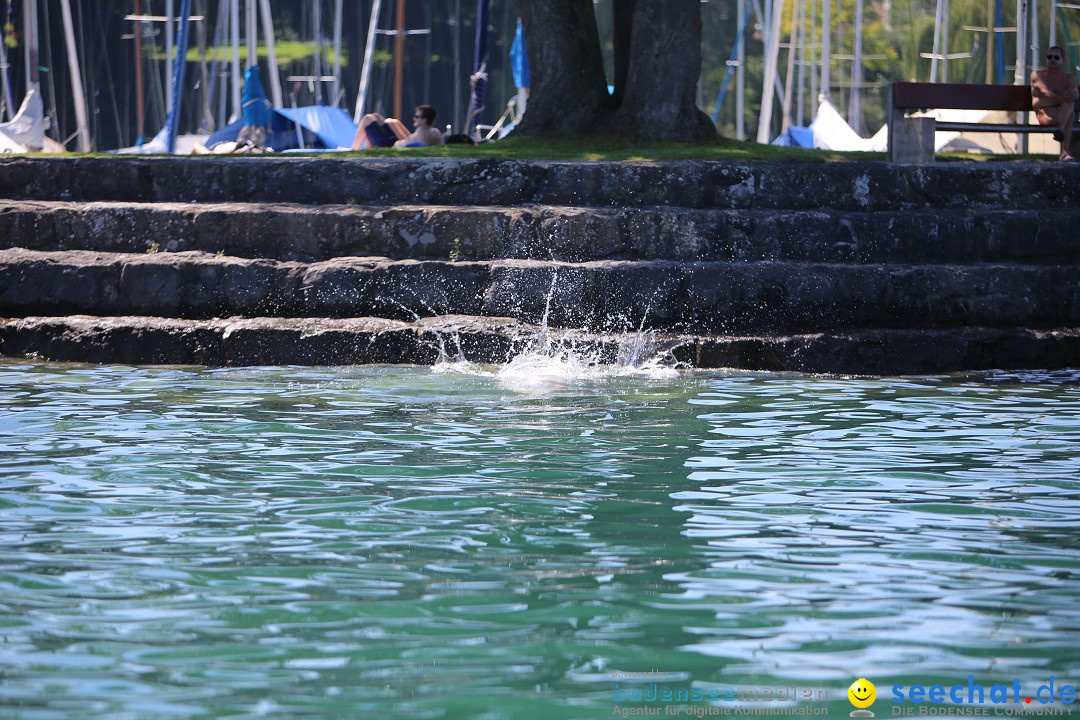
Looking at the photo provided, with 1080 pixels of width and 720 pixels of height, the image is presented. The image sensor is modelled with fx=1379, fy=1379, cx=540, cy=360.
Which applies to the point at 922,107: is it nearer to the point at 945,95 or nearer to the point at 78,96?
the point at 945,95

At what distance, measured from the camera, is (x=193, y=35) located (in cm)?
4419

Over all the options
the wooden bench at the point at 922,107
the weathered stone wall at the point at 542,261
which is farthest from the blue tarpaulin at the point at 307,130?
the wooden bench at the point at 922,107

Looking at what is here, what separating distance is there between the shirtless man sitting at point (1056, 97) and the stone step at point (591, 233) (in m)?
1.89

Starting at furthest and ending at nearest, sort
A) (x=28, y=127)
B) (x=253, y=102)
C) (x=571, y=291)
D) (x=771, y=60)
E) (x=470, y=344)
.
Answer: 1. (x=771, y=60)
2. (x=28, y=127)
3. (x=253, y=102)
4. (x=571, y=291)
5. (x=470, y=344)

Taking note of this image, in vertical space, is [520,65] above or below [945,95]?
above

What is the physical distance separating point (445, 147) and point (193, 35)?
33752 mm

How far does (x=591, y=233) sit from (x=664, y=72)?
326 cm

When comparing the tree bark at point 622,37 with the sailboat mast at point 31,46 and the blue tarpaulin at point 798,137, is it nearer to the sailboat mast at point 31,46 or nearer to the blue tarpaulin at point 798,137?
the sailboat mast at point 31,46

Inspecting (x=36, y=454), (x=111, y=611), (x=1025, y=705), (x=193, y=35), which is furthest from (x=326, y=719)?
(x=193, y=35)

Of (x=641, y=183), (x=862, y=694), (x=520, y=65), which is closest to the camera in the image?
(x=862, y=694)

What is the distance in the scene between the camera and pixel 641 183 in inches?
439

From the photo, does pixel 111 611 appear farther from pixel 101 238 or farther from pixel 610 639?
pixel 101 238

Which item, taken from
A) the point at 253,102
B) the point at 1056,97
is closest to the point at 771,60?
the point at 253,102

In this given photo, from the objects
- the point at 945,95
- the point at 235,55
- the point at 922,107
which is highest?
the point at 235,55
